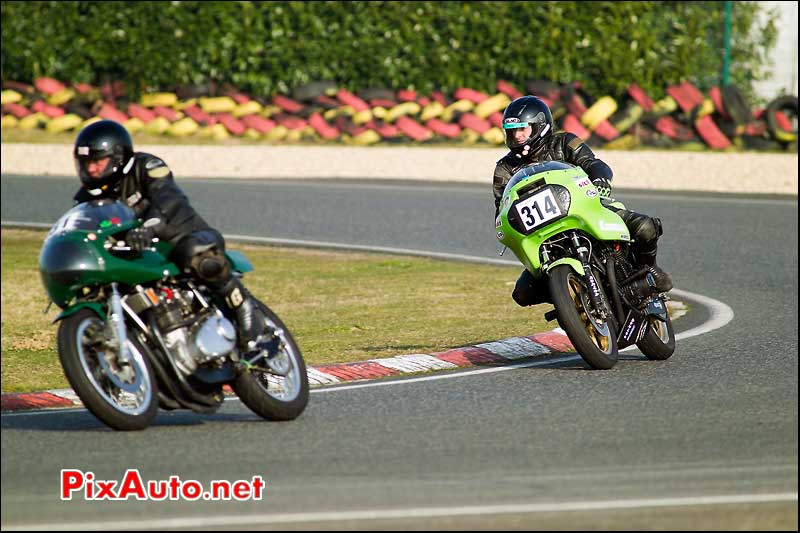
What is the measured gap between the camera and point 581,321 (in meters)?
8.55

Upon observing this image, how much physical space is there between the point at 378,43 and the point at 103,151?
739 inches

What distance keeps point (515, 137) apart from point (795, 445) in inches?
133

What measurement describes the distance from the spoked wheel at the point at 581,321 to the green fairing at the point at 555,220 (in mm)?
275

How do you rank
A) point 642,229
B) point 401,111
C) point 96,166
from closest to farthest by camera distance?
point 96,166, point 642,229, point 401,111

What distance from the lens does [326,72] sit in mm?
25906

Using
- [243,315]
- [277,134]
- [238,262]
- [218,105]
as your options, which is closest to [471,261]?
[238,262]

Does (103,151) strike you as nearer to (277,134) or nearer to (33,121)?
(277,134)

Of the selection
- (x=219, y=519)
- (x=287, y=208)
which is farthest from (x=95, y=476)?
(x=287, y=208)

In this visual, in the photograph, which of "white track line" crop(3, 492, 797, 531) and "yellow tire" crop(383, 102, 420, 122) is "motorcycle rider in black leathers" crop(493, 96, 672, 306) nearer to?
"white track line" crop(3, 492, 797, 531)

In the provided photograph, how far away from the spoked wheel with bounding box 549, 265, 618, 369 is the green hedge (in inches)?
651

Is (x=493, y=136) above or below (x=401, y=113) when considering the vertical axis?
below

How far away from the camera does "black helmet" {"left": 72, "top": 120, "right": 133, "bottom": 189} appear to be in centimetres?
723

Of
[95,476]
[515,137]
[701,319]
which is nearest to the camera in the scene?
[95,476]

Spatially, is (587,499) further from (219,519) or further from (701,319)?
(701,319)
